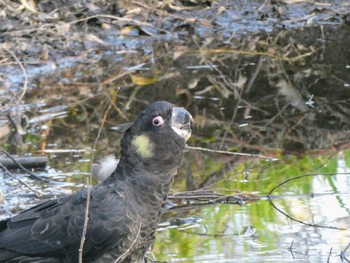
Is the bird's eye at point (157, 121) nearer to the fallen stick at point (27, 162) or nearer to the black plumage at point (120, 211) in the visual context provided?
the black plumage at point (120, 211)

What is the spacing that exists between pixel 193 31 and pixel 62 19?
1.80 m

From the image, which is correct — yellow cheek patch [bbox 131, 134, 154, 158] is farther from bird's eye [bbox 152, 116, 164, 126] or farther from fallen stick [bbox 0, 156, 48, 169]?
fallen stick [bbox 0, 156, 48, 169]

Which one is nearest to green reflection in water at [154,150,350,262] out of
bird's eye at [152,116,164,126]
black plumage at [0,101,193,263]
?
black plumage at [0,101,193,263]

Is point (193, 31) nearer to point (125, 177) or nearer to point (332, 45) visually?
point (332, 45)

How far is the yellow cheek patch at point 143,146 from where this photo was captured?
548 cm

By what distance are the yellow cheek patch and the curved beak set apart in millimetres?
175

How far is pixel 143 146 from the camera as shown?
216 inches

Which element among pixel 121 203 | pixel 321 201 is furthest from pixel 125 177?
pixel 321 201

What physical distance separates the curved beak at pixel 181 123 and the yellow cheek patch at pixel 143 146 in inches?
6.9

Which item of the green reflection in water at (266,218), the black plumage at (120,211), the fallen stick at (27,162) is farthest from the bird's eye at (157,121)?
the fallen stick at (27,162)

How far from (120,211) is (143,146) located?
1.33ft

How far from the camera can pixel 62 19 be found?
11.9 m

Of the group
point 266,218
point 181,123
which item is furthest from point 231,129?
point 181,123

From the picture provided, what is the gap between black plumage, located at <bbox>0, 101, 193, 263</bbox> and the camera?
17.5ft
